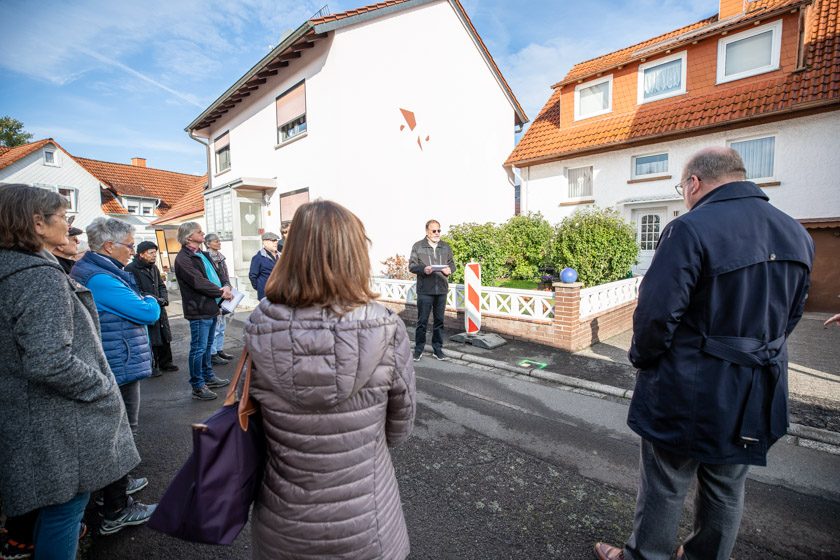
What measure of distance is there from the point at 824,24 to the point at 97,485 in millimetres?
17379

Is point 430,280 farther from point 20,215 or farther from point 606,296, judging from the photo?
point 20,215

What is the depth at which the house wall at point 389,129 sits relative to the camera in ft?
35.3

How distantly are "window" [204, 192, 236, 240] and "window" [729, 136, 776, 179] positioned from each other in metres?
14.6

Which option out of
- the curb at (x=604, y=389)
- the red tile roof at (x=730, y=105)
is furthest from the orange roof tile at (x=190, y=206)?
the curb at (x=604, y=389)

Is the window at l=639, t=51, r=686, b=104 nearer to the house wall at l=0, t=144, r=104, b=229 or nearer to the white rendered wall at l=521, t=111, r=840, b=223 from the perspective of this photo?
the white rendered wall at l=521, t=111, r=840, b=223

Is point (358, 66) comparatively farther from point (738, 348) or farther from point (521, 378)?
point (738, 348)

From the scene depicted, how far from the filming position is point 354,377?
1.39 meters

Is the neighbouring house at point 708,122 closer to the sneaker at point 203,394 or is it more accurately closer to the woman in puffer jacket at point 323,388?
the sneaker at point 203,394

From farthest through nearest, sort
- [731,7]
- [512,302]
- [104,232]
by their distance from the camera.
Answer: [731,7] < [512,302] < [104,232]

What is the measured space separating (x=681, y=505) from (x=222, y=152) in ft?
57.6

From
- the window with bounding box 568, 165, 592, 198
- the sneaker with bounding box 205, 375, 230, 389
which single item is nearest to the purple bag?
the sneaker with bounding box 205, 375, 230, 389

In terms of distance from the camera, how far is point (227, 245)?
13.6m

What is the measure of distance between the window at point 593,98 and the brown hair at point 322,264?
50.9 feet

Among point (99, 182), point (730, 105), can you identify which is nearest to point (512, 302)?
point (730, 105)
